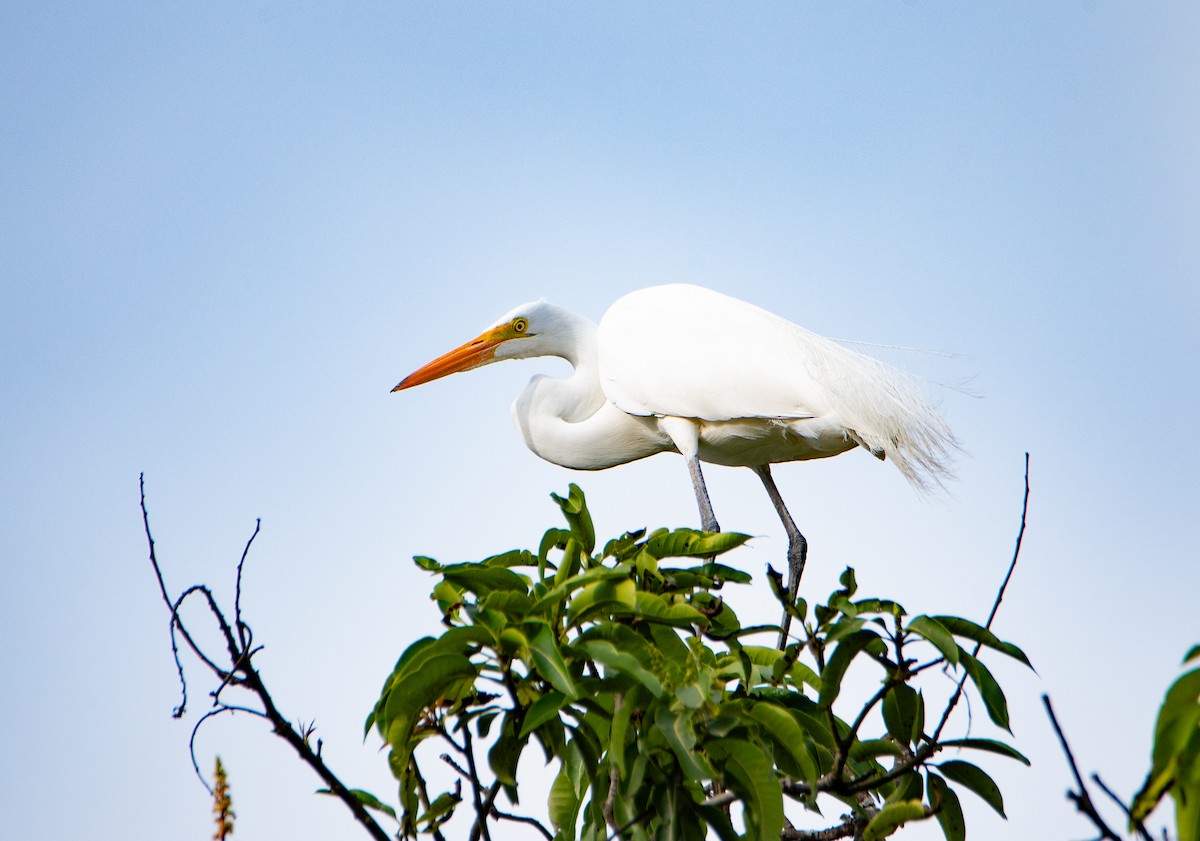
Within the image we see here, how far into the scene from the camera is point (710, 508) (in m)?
5.35

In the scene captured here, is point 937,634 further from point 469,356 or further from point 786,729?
point 469,356

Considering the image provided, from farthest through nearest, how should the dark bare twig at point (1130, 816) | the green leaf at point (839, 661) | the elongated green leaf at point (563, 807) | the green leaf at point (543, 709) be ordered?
the elongated green leaf at point (563, 807) < the green leaf at point (839, 661) < the green leaf at point (543, 709) < the dark bare twig at point (1130, 816)

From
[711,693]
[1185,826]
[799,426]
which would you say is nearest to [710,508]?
[799,426]

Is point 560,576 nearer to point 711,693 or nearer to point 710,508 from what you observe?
point 711,693

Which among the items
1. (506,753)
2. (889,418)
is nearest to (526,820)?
(506,753)

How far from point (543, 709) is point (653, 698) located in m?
0.21

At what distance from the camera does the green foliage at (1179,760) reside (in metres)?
1.05

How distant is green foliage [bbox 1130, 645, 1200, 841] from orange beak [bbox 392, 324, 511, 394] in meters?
5.05

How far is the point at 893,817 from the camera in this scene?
2.03 m

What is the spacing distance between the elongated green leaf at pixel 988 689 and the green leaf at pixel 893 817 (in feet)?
0.74

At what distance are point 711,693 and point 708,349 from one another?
3196 millimetres

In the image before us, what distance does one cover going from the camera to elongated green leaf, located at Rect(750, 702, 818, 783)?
201 cm

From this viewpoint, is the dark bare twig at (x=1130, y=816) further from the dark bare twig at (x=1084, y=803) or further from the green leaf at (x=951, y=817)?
the green leaf at (x=951, y=817)

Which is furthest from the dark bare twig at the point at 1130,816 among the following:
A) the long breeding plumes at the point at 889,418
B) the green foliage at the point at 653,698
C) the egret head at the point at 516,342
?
the egret head at the point at 516,342
